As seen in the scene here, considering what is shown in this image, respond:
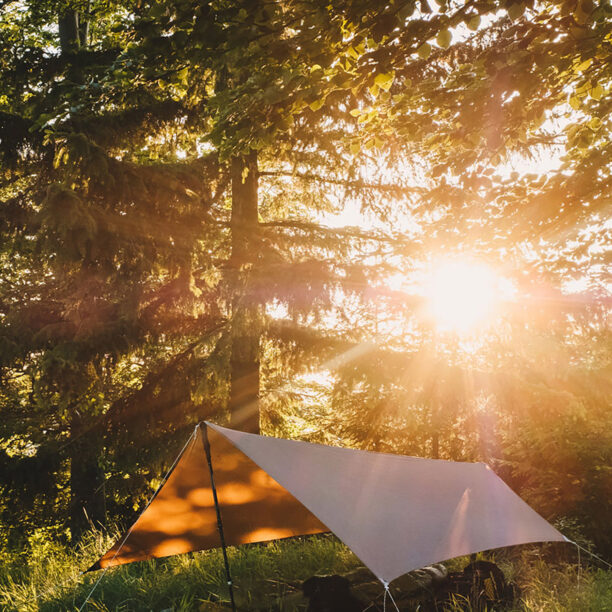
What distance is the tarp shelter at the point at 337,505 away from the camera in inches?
172

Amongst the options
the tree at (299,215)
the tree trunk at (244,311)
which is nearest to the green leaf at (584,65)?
the tree at (299,215)

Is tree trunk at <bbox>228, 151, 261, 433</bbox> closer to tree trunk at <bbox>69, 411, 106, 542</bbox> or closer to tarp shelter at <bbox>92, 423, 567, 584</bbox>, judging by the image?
tarp shelter at <bbox>92, 423, 567, 584</bbox>

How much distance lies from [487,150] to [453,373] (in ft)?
11.7

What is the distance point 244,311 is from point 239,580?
3.86 meters

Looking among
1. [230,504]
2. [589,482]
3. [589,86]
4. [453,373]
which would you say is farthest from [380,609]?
[589,86]

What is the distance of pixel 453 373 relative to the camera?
25.9ft

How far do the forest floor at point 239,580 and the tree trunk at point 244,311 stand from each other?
2.51m

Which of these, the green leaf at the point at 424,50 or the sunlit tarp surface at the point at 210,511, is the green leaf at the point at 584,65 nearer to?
the green leaf at the point at 424,50

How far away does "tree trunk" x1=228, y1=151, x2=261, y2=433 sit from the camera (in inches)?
329

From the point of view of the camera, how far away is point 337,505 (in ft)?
14.7

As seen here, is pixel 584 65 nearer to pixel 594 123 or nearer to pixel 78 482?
pixel 594 123

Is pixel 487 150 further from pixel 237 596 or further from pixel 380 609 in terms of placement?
pixel 237 596

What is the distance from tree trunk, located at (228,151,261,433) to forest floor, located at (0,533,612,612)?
8.24ft

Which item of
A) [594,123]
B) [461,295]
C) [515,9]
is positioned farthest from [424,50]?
[461,295]
